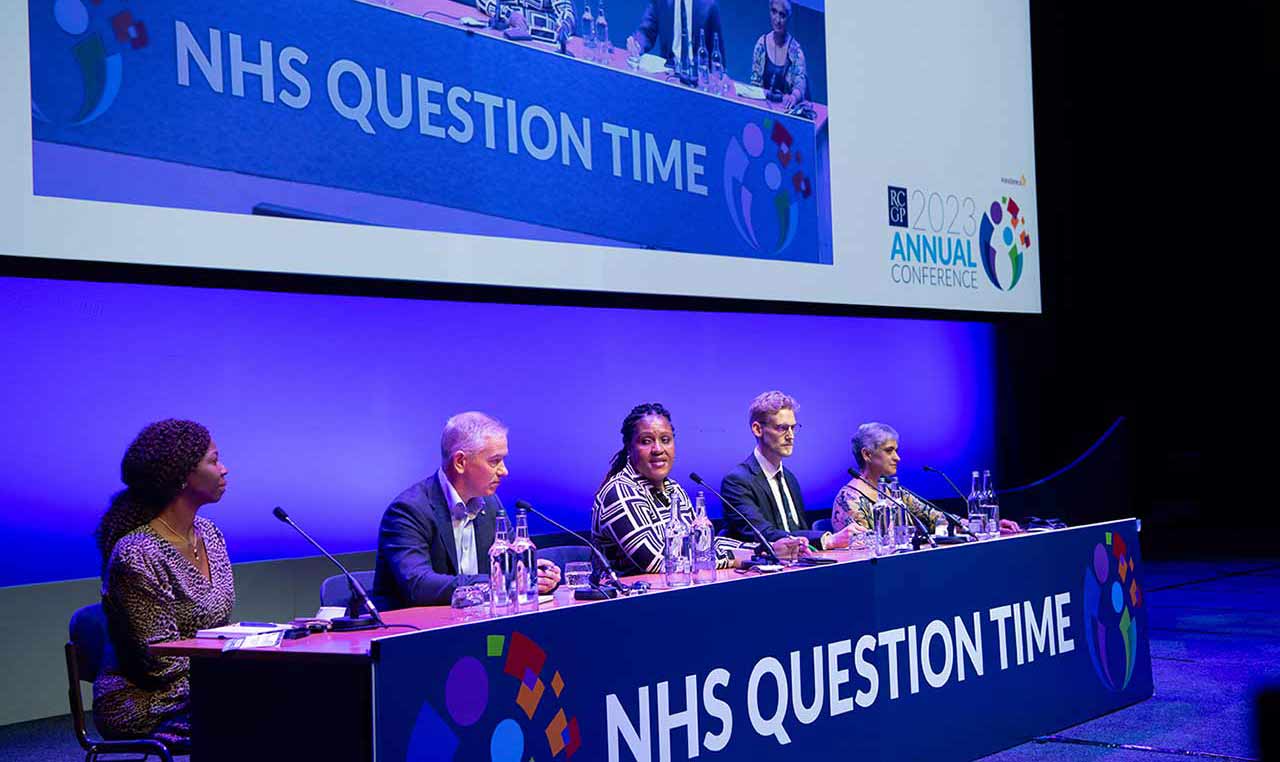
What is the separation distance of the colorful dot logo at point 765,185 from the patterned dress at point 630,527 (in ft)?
6.58

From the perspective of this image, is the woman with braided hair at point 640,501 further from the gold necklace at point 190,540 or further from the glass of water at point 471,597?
the gold necklace at point 190,540

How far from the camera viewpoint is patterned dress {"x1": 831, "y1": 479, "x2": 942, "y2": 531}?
4.66 m

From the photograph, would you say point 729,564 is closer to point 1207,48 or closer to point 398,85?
point 398,85

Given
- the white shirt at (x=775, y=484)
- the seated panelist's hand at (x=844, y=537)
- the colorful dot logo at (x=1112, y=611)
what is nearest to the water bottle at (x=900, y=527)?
the seated panelist's hand at (x=844, y=537)

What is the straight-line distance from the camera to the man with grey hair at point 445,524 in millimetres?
3221

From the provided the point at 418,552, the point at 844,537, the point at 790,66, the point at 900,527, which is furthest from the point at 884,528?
the point at 790,66

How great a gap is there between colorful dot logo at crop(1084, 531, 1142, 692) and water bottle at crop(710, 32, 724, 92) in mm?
2368

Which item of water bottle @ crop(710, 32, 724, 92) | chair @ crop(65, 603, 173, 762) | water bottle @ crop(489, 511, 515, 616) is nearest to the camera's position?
chair @ crop(65, 603, 173, 762)

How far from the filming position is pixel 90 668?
2.77 metres

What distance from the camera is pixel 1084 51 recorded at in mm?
9383

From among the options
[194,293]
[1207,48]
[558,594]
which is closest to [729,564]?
[558,594]

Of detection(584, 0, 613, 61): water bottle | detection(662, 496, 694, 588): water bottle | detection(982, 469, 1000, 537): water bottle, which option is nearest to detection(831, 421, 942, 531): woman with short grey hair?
detection(982, 469, 1000, 537): water bottle

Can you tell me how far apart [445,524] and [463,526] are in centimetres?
9

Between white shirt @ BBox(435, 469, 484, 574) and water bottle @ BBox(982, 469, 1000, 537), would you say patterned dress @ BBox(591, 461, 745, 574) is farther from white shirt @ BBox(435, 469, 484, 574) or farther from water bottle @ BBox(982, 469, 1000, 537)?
water bottle @ BBox(982, 469, 1000, 537)
